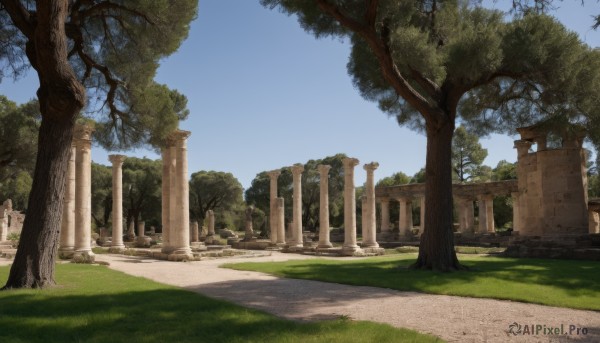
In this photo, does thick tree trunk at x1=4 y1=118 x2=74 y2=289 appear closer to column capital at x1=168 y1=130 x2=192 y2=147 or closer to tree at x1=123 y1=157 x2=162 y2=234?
column capital at x1=168 y1=130 x2=192 y2=147

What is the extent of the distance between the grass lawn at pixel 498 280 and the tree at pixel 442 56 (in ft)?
5.46

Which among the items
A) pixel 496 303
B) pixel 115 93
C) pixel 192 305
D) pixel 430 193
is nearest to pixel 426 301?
pixel 496 303

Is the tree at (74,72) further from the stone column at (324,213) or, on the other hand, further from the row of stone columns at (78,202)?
the stone column at (324,213)

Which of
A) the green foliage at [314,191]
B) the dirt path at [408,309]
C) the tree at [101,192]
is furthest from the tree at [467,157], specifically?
the dirt path at [408,309]

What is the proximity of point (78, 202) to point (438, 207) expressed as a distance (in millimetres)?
15255

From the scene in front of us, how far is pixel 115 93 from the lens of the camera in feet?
56.2

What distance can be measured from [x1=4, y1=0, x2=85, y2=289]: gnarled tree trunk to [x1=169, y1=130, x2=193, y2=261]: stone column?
37.8 ft

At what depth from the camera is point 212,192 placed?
64.6m

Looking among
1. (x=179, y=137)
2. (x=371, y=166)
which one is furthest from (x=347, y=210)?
(x=179, y=137)

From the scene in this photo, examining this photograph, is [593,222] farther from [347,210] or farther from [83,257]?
[83,257]

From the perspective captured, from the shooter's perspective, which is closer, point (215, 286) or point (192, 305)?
point (192, 305)

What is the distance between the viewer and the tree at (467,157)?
2302 inches

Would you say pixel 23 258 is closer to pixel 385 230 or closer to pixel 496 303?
pixel 496 303

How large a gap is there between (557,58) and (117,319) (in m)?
15.9
